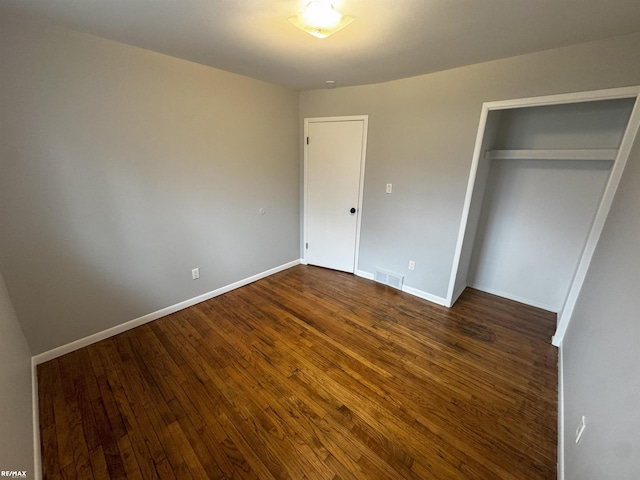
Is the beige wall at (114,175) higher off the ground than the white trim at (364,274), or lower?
higher

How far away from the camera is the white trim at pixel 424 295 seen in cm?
289

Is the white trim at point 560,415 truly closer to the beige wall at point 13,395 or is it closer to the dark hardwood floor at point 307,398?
the dark hardwood floor at point 307,398

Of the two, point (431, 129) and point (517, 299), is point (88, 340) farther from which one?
point (517, 299)

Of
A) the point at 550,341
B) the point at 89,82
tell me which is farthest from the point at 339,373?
the point at 89,82

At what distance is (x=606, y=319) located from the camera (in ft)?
4.42

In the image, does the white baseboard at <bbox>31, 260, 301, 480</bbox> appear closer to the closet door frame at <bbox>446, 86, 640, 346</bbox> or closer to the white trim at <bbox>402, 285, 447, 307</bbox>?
the white trim at <bbox>402, 285, 447, 307</bbox>

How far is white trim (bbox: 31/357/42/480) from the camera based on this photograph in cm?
124

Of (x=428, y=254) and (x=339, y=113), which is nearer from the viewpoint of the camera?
(x=428, y=254)

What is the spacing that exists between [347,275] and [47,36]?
344 cm

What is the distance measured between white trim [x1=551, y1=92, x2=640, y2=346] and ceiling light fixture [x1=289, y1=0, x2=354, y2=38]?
2032 millimetres

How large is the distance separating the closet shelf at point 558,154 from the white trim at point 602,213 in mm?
226

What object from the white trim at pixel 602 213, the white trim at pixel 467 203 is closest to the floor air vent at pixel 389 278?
the white trim at pixel 467 203

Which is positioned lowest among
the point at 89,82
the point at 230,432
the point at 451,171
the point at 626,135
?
the point at 230,432

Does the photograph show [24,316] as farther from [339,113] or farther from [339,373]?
[339,113]
